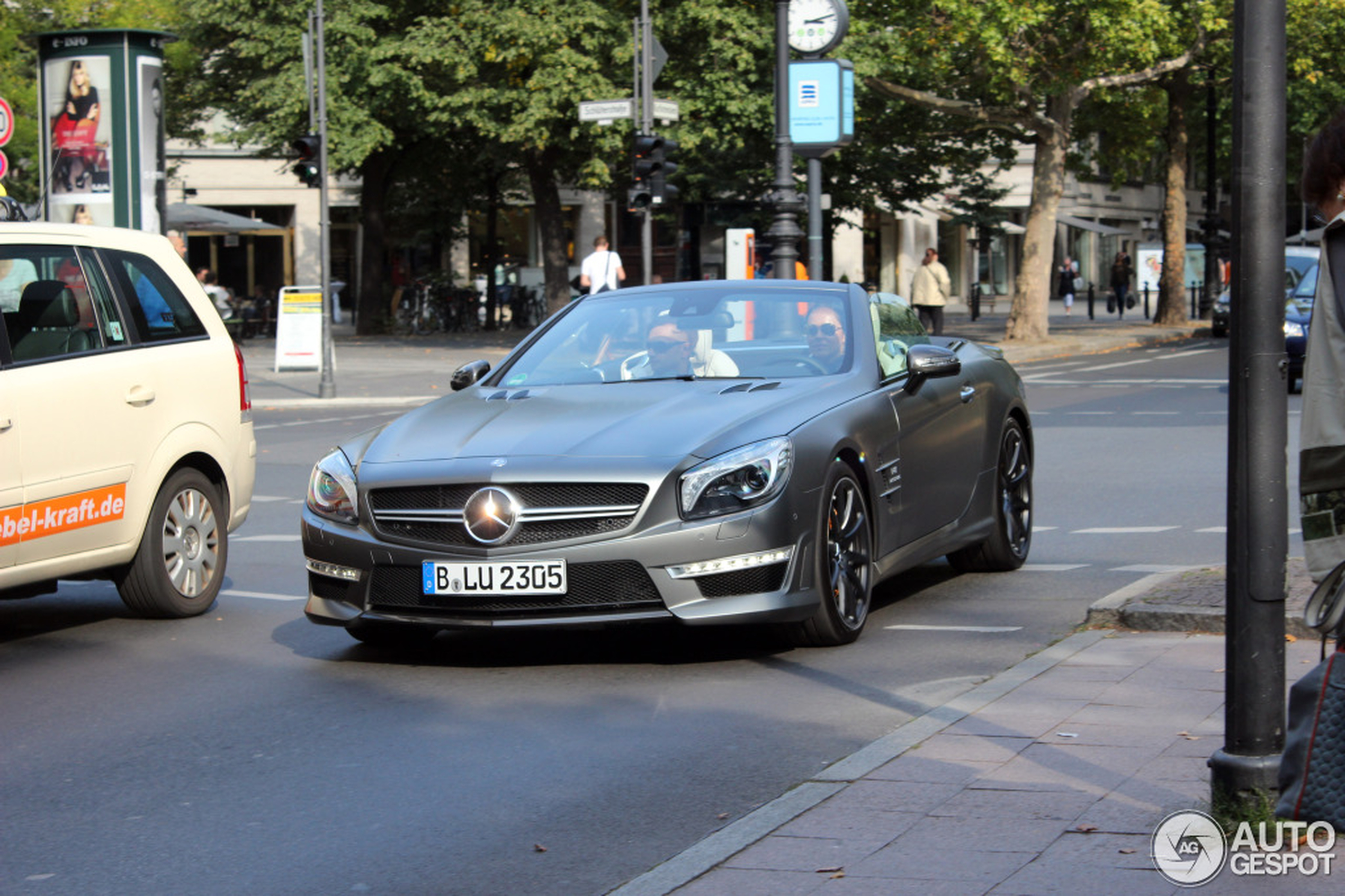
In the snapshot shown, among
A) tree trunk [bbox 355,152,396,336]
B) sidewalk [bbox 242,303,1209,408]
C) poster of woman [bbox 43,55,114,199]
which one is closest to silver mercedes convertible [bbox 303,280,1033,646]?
sidewalk [bbox 242,303,1209,408]

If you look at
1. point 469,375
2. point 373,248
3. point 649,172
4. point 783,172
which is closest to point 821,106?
point 783,172

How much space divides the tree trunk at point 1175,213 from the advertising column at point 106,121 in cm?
2727

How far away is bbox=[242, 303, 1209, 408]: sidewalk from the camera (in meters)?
24.7

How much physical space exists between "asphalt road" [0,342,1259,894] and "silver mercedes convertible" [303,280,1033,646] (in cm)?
29

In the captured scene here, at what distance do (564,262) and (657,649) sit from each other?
31.9 meters

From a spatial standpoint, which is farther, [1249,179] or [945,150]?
[945,150]

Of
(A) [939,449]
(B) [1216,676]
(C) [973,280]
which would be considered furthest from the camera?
(C) [973,280]

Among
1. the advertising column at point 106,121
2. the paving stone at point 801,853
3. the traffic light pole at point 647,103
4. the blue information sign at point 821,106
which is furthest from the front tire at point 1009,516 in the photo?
the advertising column at point 106,121

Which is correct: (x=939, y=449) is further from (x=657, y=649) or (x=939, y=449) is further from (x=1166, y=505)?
(x=1166, y=505)

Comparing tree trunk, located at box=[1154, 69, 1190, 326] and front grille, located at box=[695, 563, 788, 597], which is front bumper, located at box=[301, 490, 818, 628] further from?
tree trunk, located at box=[1154, 69, 1190, 326]

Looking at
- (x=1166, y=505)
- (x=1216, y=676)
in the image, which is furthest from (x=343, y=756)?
(x=1166, y=505)

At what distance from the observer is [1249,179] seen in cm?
412

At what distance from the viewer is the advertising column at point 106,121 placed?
22.5 metres

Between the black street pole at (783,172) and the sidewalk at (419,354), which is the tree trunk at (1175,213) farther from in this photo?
the black street pole at (783,172)
